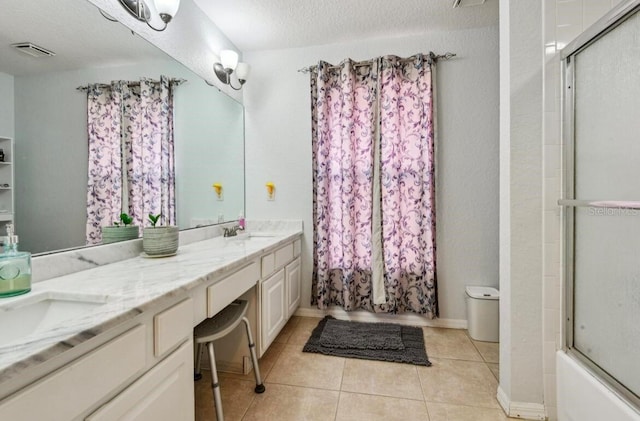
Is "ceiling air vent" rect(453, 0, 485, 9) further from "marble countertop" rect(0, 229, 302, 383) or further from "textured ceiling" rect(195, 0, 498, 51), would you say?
"marble countertop" rect(0, 229, 302, 383)

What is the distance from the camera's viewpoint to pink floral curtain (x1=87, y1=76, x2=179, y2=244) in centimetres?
136

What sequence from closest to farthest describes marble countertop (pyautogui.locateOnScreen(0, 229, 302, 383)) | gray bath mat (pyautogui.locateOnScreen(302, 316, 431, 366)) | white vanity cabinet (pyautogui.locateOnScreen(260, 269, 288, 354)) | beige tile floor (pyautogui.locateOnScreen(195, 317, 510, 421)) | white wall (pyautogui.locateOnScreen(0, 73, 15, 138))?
marble countertop (pyautogui.locateOnScreen(0, 229, 302, 383)) < white wall (pyautogui.locateOnScreen(0, 73, 15, 138)) < beige tile floor (pyautogui.locateOnScreen(195, 317, 510, 421)) < white vanity cabinet (pyautogui.locateOnScreen(260, 269, 288, 354)) < gray bath mat (pyautogui.locateOnScreen(302, 316, 431, 366))

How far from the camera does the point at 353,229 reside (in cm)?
258

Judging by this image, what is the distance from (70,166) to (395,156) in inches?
83.7

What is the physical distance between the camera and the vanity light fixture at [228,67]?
237cm

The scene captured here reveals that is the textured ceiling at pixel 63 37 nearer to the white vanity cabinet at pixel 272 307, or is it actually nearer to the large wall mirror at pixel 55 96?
the large wall mirror at pixel 55 96

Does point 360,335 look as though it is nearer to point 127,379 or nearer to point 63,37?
point 127,379

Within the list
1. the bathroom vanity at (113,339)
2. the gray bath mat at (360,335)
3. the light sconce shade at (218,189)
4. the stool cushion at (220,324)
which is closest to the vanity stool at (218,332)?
the stool cushion at (220,324)

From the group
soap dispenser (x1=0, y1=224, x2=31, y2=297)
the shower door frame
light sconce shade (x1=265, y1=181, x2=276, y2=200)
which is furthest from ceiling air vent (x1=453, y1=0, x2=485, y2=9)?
soap dispenser (x1=0, y1=224, x2=31, y2=297)

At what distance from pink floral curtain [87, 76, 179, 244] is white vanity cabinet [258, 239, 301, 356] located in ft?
2.35

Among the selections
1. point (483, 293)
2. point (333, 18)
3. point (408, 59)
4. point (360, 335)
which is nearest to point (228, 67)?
point (333, 18)

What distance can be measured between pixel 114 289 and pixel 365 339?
1809 millimetres

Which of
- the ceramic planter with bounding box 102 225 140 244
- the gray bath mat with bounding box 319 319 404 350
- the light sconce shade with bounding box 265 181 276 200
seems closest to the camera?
the ceramic planter with bounding box 102 225 140 244

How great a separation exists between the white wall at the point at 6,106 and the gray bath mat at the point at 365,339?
1.98 metres
